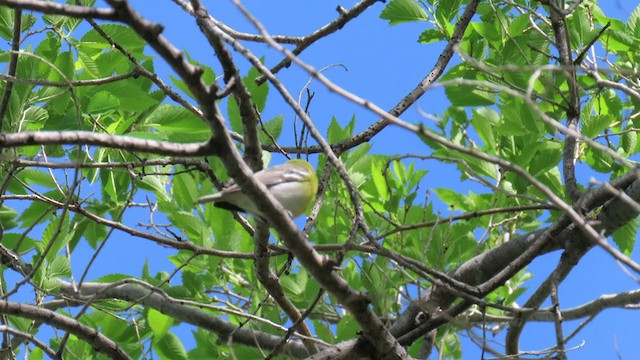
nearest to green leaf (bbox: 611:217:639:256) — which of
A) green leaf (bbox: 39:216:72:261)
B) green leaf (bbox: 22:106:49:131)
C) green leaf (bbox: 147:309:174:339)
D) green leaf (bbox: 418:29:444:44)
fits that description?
green leaf (bbox: 418:29:444:44)

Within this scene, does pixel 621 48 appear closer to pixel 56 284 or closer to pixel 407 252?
pixel 407 252

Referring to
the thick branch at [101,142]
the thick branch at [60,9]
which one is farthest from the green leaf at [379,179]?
the thick branch at [60,9]

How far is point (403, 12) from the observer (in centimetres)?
480

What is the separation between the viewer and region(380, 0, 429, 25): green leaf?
4.76 metres

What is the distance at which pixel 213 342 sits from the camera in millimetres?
4602

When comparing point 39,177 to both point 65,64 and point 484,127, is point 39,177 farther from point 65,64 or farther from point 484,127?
point 484,127

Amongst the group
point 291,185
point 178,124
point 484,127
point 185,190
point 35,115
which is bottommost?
point 291,185

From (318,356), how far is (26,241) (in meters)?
2.00

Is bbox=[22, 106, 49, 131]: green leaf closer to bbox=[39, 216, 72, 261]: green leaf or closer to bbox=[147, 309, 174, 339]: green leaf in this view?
bbox=[39, 216, 72, 261]: green leaf

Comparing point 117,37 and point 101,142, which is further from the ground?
point 117,37

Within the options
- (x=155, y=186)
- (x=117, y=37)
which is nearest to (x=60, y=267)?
(x=155, y=186)

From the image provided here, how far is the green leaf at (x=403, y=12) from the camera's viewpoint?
476cm

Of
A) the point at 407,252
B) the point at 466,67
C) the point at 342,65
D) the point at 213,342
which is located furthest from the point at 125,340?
the point at 466,67

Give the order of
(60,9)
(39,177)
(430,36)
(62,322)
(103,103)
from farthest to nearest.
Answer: (430,36), (39,177), (103,103), (62,322), (60,9)
